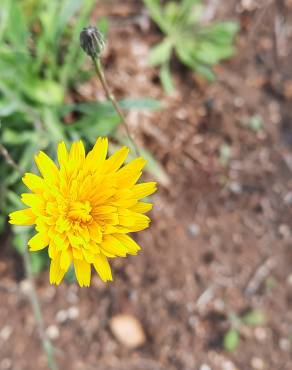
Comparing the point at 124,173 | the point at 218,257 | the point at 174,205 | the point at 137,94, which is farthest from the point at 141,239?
the point at 124,173

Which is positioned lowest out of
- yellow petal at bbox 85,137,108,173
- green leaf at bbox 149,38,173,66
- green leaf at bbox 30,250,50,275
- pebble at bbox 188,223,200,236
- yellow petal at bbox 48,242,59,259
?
pebble at bbox 188,223,200,236

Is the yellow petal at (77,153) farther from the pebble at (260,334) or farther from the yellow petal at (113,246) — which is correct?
the pebble at (260,334)

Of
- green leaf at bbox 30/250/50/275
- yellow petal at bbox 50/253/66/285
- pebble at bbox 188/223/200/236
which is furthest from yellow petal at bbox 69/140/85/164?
pebble at bbox 188/223/200/236

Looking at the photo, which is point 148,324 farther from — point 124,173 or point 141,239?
point 124,173

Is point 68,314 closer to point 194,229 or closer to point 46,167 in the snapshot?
point 194,229

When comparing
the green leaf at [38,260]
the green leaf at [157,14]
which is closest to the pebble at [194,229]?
the green leaf at [38,260]

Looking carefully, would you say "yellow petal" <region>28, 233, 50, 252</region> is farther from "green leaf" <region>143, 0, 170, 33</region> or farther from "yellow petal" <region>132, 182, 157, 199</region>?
"green leaf" <region>143, 0, 170, 33</region>
